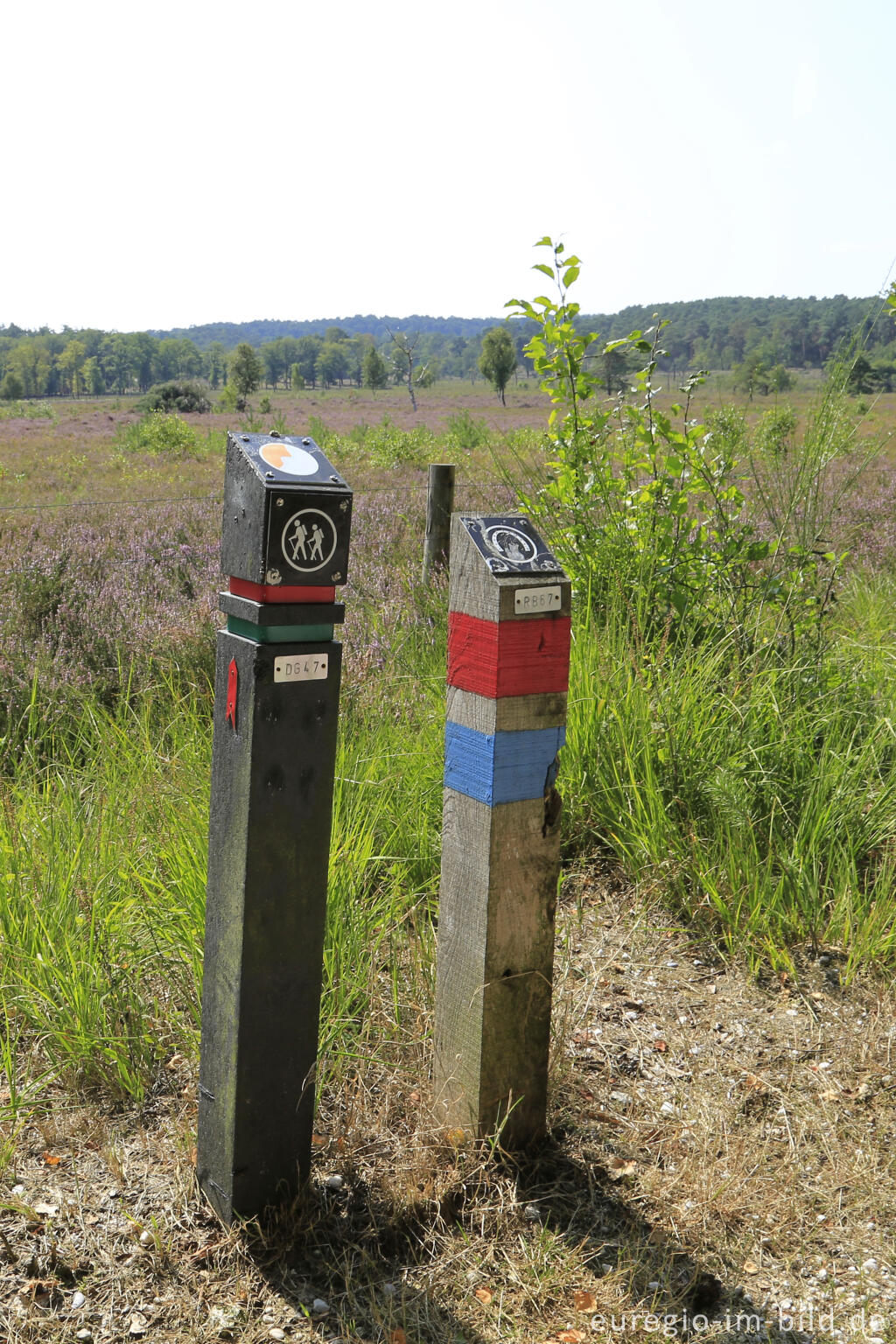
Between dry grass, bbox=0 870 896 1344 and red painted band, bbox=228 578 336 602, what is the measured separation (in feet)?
3.84

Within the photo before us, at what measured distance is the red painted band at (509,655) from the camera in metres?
1.93

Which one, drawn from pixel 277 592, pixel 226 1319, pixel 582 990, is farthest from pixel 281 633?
pixel 582 990

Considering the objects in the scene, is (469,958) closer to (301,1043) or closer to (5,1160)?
(301,1043)

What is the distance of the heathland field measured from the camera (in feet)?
6.14

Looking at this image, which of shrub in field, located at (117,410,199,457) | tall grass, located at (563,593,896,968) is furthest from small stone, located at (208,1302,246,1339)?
shrub in field, located at (117,410,199,457)

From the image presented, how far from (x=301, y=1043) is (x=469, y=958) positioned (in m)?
0.38

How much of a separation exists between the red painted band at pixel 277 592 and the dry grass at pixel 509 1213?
1.17m

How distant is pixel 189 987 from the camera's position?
2502 mm

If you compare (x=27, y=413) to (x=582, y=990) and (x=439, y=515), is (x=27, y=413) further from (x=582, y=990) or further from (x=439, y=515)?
(x=582, y=990)

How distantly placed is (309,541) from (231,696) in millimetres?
321

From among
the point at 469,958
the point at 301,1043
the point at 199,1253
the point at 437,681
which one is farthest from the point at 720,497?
the point at 199,1253

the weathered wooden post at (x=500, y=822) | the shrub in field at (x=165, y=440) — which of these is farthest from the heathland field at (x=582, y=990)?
the shrub in field at (x=165, y=440)

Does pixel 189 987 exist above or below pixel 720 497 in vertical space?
below

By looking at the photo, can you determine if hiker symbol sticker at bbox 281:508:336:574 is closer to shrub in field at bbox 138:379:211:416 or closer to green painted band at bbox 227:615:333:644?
green painted band at bbox 227:615:333:644
